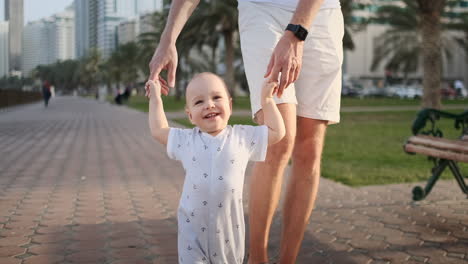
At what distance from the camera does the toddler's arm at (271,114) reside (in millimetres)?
2111

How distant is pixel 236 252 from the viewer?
81.0 inches

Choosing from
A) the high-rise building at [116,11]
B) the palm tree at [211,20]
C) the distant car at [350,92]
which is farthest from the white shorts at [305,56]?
the high-rise building at [116,11]

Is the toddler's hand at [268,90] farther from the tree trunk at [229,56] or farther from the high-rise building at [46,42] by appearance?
the high-rise building at [46,42]

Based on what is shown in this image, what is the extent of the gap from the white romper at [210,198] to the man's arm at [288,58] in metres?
0.31

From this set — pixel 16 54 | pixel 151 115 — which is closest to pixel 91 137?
pixel 151 115

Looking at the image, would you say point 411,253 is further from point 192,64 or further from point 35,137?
point 192,64

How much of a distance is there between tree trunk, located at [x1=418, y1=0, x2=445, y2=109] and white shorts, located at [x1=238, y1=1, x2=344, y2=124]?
17.7m

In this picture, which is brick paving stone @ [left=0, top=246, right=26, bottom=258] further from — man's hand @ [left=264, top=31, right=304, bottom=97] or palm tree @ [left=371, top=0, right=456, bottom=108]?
palm tree @ [left=371, top=0, right=456, bottom=108]

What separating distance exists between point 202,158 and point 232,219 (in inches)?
9.8

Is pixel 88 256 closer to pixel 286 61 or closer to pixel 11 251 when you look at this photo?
pixel 11 251

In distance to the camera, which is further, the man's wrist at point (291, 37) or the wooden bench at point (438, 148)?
the wooden bench at point (438, 148)

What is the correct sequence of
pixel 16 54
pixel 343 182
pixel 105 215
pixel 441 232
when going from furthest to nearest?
1. pixel 16 54
2. pixel 343 182
3. pixel 105 215
4. pixel 441 232

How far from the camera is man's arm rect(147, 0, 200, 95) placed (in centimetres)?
232

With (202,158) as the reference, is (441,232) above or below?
below
